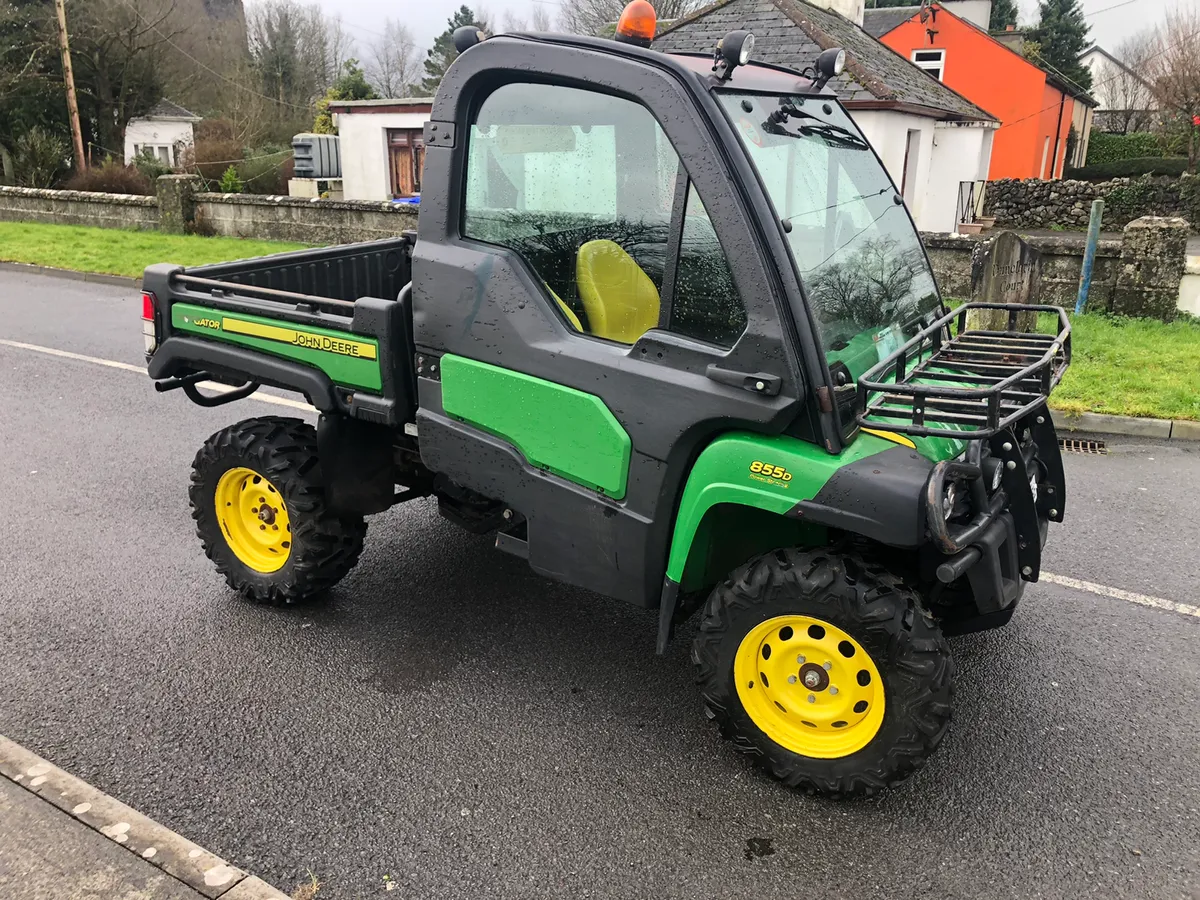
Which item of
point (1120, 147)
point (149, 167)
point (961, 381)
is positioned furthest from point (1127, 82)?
point (961, 381)

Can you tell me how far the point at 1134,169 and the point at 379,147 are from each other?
25781 millimetres

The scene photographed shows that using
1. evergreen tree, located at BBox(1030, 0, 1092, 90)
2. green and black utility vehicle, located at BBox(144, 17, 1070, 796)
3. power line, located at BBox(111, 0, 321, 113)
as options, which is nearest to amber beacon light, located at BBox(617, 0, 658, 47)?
green and black utility vehicle, located at BBox(144, 17, 1070, 796)

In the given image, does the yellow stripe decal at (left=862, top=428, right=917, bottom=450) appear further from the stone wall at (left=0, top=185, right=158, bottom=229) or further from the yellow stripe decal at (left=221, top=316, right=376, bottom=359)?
the stone wall at (left=0, top=185, right=158, bottom=229)

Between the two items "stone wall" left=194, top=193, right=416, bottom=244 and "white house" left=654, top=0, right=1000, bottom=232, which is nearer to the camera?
"stone wall" left=194, top=193, right=416, bottom=244

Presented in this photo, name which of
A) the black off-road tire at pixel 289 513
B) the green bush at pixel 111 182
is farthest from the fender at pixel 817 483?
the green bush at pixel 111 182

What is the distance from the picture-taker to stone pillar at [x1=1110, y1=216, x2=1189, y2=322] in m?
9.72

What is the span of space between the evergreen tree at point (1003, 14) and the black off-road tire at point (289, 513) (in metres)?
57.4

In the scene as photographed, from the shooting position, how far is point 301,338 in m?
3.83

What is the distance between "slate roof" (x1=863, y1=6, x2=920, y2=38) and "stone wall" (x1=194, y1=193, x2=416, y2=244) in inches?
1003

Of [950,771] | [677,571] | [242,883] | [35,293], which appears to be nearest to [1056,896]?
[950,771]

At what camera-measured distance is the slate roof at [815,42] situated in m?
15.6

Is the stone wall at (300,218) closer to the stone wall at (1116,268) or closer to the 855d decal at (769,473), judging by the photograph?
the stone wall at (1116,268)

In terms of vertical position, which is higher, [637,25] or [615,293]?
[637,25]

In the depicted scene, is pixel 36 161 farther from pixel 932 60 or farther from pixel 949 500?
pixel 932 60
